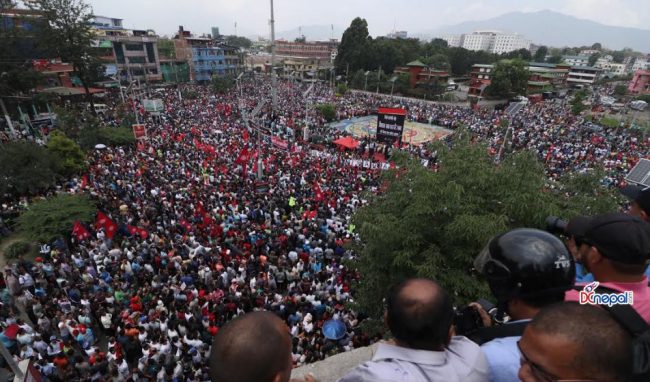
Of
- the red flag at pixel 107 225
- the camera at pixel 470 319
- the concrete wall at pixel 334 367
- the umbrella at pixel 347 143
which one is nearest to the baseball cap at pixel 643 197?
the camera at pixel 470 319

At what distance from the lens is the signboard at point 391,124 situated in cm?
2041

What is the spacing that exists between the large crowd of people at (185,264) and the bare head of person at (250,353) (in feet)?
18.9

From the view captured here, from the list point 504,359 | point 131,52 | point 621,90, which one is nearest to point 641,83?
point 621,90

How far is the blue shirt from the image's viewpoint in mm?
1683

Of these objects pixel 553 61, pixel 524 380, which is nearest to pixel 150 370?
pixel 524 380

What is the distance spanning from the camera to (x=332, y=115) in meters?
41.4

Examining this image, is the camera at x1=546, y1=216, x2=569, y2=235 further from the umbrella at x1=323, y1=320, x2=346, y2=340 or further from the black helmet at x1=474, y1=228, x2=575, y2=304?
the umbrella at x1=323, y1=320, x2=346, y2=340

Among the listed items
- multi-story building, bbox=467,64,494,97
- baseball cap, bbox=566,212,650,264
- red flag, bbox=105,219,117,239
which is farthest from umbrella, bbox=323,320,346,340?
multi-story building, bbox=467,64,494,97

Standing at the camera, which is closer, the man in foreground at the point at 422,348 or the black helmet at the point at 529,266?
the man in foreground at the point at 422,348

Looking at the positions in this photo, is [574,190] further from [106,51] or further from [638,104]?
[106,51]

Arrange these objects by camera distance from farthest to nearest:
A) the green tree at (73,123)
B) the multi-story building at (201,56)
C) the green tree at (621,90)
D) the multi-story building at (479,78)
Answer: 1. the green tree at (621,90)
2. the multi-story building at (201,56)
3. the multi-story building at (479,78)
4. the green tree at (73,123)

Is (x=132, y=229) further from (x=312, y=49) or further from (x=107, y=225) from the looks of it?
(x=312, y=49)

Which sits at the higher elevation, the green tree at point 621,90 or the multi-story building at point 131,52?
the multi-story building at point 131,52

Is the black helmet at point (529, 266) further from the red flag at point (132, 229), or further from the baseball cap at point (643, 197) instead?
the red flag at point (132, 229)
